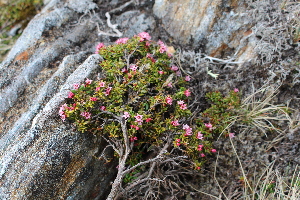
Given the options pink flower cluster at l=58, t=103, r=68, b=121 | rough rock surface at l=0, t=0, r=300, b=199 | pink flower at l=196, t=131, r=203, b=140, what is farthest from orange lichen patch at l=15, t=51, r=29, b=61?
pink flower at l=196, t=131, r=203, b=140

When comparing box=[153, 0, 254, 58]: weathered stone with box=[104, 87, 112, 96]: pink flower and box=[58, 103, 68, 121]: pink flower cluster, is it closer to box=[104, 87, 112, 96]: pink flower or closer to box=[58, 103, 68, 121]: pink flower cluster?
box=[104, 87, 112, 96]: pink flower

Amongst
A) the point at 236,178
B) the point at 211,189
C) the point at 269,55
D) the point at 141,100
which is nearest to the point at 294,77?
the point at 269,55

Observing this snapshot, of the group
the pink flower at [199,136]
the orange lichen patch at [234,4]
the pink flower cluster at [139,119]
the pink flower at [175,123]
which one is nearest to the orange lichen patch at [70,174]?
the pink flower cluster at [139,119]

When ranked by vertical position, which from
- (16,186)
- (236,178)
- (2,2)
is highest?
(2,2)

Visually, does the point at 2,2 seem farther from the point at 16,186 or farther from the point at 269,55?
the point at 269,55

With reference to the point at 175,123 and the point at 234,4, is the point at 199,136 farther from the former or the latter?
the point at 234,4

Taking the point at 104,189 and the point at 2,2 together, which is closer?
the point at 104,189

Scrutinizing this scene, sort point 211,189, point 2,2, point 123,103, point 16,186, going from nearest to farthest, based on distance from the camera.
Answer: point 16,186, point 123,103, point 211,189, point 2,2
